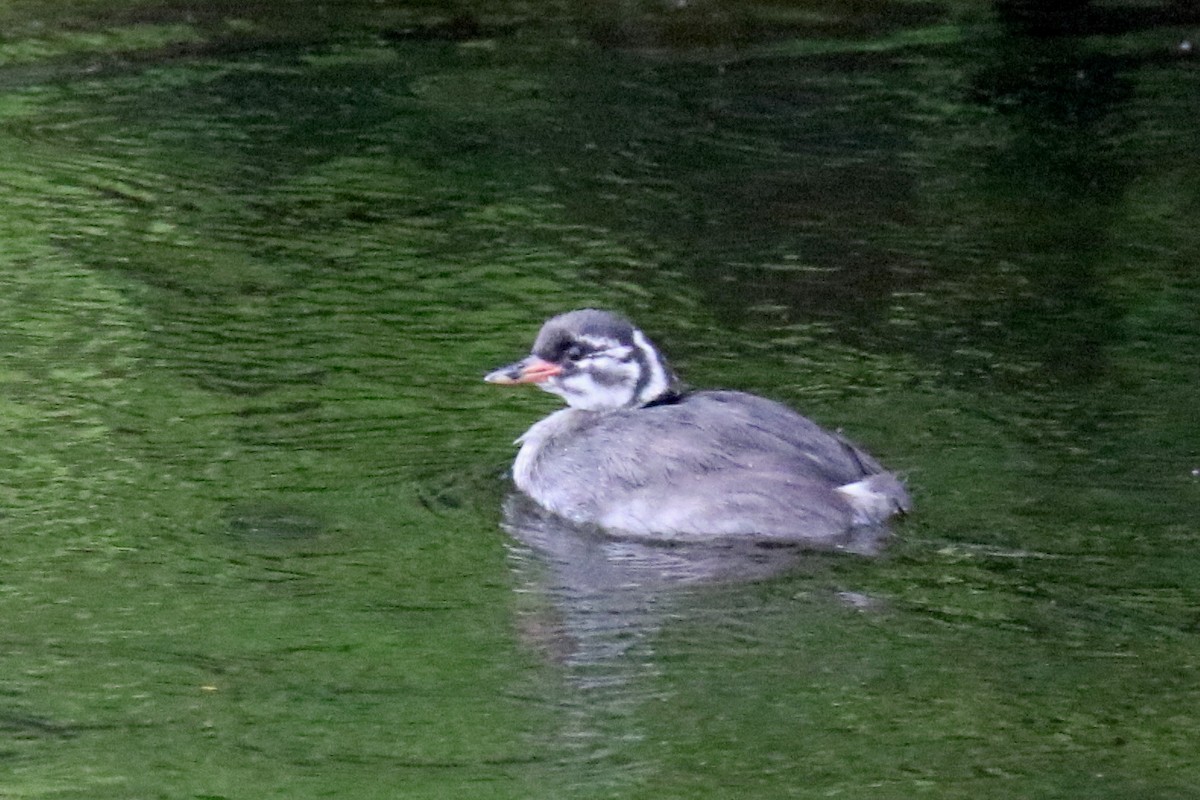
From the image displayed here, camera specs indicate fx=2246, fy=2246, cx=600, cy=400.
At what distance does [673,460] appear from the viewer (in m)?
8.07

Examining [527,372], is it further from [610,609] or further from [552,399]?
[610,609]

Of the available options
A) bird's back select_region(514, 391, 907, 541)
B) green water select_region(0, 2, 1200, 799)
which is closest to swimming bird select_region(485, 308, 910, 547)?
bird's back select_region(514, 391, 907, 541)

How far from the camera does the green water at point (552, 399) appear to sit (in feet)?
20.8

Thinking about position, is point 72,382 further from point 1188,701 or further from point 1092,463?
point 1188,701

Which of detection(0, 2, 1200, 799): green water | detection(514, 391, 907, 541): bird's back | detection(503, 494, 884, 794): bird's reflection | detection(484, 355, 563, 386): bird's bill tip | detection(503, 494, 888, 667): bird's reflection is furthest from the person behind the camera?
detection(484, 355, 563, 386): bird's bill tip

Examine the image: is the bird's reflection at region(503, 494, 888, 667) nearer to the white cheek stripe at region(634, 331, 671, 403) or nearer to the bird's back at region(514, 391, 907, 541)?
the bird's back at region(514, 391, 907, 541)

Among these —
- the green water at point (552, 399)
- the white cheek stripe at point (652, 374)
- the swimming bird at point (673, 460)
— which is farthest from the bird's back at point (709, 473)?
the white cheek stripe at point (652, 374)

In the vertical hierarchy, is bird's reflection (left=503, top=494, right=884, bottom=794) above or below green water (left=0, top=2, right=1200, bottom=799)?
below

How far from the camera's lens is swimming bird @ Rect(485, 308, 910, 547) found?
7.88m

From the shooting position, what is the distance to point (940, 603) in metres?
7.27

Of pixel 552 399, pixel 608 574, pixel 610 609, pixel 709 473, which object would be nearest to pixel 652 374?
pixel 709 473

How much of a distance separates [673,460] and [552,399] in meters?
1.66

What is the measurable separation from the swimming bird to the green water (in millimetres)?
175

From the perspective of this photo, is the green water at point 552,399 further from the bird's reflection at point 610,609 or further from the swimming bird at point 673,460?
the swimming bird at point 673,460
